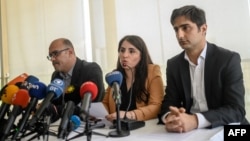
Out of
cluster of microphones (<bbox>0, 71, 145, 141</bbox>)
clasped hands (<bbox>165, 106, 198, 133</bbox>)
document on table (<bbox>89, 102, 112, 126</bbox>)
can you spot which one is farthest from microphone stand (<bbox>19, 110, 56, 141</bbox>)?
clasped hands (<bbox>165, 106, 198, 133</bbox>)

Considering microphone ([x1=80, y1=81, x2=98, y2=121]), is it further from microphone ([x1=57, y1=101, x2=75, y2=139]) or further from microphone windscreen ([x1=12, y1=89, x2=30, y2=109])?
microphone windscreen ([x1=12, y1=89, x2=30, y2=109])

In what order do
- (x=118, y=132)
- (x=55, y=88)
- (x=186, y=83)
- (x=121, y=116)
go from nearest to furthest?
(x=55, y=88) < (x=118, y=132) < (x=121, y=116) < (x=186, y=83)

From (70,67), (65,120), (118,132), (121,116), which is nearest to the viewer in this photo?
(65,120)

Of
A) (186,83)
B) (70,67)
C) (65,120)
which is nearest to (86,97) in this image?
(65,120)

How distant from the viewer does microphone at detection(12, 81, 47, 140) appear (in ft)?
3.28

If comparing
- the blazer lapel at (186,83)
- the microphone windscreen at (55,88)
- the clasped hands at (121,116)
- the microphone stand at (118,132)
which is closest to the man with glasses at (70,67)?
the clasped hands at (121,116)

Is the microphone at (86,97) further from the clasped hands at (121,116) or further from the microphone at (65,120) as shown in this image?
the clasped hands at (121,116)

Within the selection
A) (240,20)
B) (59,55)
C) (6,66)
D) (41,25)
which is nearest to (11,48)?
(6,66)

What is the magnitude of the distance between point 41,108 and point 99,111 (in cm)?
46

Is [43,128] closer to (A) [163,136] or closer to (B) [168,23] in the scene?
(A) [163,136]

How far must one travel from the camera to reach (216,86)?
135cm

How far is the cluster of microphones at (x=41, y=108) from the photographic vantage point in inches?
37.2

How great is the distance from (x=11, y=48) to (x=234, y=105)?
10.5 feet

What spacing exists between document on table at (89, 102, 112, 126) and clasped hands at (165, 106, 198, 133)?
0.35 meters
